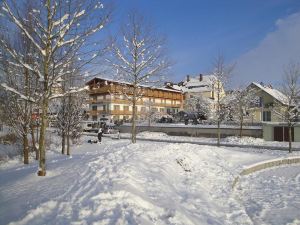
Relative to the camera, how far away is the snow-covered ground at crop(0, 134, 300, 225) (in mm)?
6625

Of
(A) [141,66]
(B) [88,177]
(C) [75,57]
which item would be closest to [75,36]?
(C) [75,57]

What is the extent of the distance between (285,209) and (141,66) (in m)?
13.7

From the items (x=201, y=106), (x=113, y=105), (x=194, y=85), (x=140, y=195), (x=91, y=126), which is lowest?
(x=140, y=195)

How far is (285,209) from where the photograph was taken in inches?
395

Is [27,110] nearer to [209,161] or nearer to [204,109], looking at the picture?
[209,161]

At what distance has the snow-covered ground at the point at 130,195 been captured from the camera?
662cm

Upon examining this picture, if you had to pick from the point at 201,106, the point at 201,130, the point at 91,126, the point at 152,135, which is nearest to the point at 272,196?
the point at 201,130

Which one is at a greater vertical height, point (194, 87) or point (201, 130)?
point (194, 87)

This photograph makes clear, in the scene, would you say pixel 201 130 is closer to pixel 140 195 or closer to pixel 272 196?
pixel 272 196

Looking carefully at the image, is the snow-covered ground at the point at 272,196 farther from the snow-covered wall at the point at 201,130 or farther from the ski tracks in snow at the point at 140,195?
the snow-covered wall at the point at 201,130

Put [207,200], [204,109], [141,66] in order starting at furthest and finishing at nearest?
[204,109]
[141,66]
[207,200]

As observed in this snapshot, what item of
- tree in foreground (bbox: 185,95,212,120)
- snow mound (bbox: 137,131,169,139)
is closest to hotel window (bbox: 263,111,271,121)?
tree in foreground (bbox: 185,95,212,120)

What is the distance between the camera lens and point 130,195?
24.4 feet

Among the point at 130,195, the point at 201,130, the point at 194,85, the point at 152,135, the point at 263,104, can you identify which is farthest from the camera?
the point at 194,85
